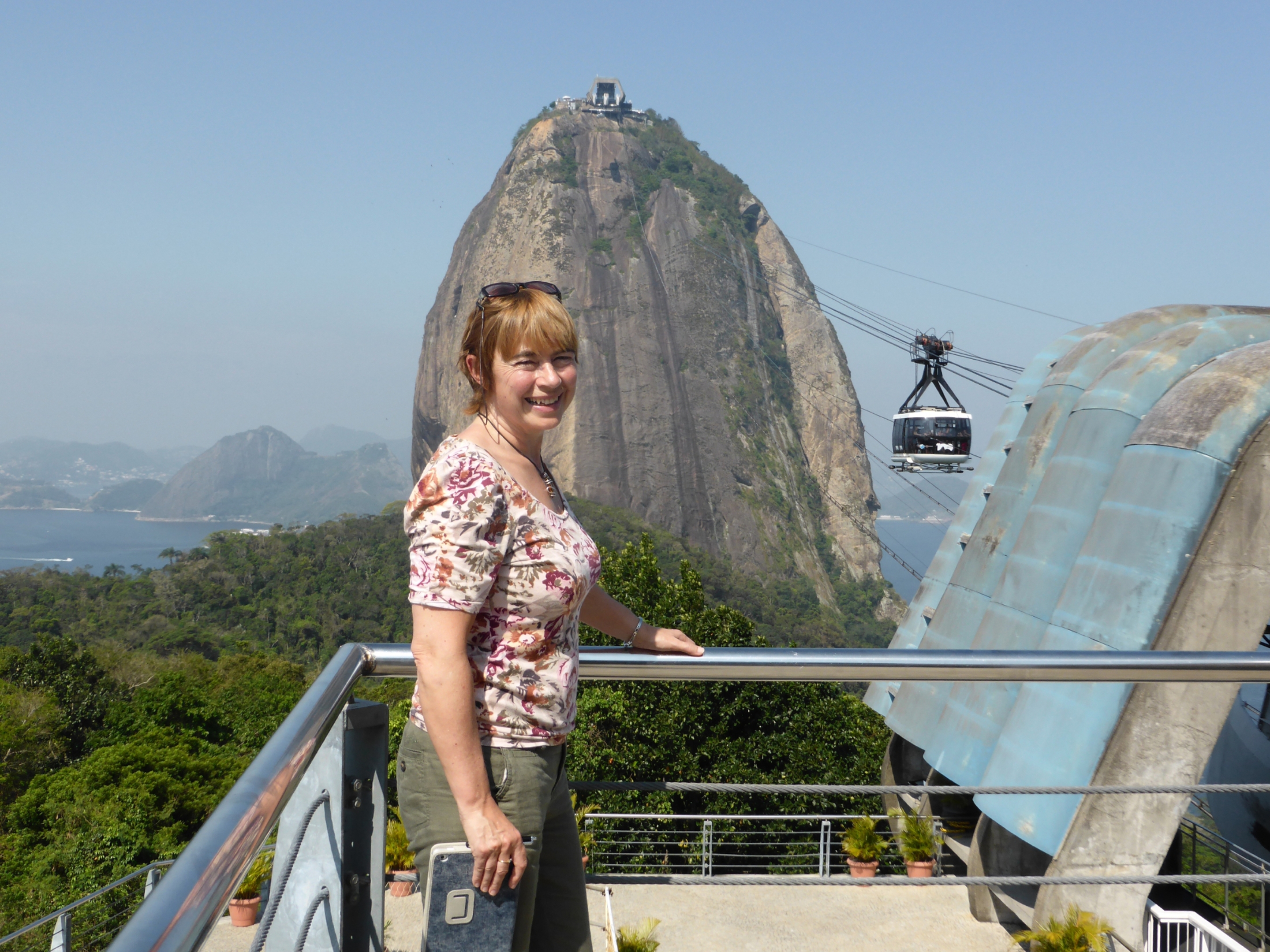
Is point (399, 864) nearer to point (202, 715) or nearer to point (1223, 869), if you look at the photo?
point (1223, 869)

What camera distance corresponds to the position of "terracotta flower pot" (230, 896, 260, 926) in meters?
7.25

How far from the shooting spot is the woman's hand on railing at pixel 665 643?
2080mm

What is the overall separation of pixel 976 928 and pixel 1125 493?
4421mm

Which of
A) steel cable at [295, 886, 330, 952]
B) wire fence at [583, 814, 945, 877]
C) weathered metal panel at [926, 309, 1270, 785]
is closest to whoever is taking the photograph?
steel cable at [295, 886, 330, 952]

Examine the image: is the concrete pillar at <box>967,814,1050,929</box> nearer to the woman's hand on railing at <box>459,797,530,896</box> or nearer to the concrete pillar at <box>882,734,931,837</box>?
the concrete pillar at <box>882,734,931,837</box>

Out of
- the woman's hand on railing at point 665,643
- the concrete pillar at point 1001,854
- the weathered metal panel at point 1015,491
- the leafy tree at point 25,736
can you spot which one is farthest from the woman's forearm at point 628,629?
the leafy tree at point 25,736

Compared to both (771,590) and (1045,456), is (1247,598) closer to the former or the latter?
(1045,456)

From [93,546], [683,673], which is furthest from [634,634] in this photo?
[93,546]

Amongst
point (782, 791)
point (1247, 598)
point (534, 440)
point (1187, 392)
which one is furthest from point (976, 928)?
point (534, 440)

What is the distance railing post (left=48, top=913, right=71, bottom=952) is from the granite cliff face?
229 feet

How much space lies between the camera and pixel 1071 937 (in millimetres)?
6434

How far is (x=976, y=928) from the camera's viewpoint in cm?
808

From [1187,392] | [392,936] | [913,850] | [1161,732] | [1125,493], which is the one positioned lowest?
[913,850]

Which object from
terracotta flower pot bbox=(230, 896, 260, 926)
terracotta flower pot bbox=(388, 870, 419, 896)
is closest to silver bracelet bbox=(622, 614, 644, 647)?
terracotta flower pot bbox=(388, 870, 419, 896)
